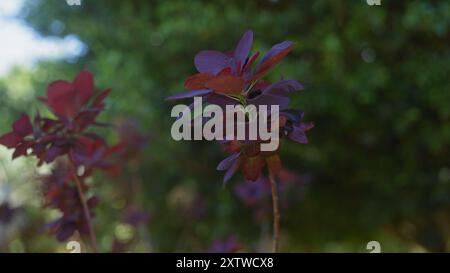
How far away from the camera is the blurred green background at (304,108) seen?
→ 93.7 inches

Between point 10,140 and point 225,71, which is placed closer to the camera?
point 225,71

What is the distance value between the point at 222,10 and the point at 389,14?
2.72 ft

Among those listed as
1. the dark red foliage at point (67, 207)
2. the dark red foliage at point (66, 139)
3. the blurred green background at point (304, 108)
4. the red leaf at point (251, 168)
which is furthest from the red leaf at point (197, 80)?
the blurred green background at point (304, 108)

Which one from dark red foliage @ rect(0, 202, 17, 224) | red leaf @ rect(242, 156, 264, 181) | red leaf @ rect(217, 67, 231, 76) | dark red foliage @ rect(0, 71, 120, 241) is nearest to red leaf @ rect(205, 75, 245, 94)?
red leaf @ rect(217, 67, 231, 76)

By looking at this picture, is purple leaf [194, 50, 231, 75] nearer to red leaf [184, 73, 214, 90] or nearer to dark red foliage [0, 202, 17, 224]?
red leaf [184, 73, 214, 90]

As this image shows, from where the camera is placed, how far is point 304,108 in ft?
8.20

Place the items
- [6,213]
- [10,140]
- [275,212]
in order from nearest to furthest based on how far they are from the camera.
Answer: [275,212] → [10,140] → [6,213]

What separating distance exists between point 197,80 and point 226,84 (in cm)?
6

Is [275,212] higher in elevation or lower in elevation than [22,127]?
lower

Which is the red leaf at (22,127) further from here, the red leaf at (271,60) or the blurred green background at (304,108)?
the blurred green background at (304,108)

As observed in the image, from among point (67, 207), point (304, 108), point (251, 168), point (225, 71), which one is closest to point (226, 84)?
point (225, 71)

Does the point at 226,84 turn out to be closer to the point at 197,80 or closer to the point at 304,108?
the point at 197,80

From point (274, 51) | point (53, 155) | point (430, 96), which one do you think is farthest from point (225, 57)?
point (430, 96)

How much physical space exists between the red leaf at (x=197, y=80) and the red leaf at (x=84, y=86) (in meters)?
0.37
